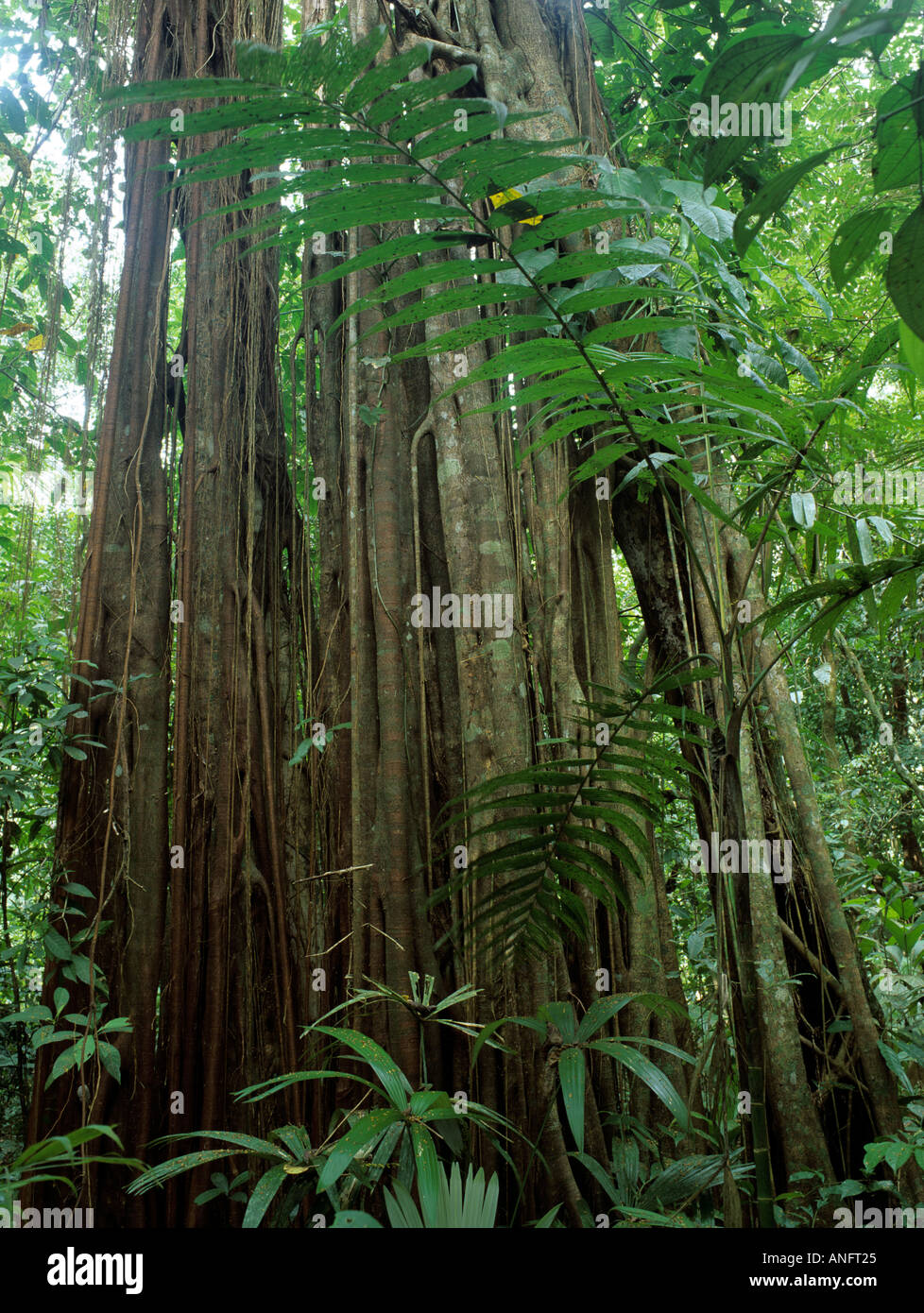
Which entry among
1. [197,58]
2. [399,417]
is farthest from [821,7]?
[399,417]

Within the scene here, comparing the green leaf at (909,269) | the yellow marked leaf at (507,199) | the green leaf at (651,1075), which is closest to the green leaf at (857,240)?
the green leaf at (909,269)

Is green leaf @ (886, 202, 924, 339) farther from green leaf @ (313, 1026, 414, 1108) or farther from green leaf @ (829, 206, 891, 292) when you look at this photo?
green leaf @ (313, 1026, 414, 1108)

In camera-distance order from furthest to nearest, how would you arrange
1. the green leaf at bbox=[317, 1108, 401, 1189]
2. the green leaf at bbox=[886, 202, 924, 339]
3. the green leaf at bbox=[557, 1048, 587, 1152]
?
the green leaf at bbox=[557, 1048, 587, 1152] < the green leaf at bbox=[317, 1108, 401, 1189] < the green leaf at bbox=[886, 202, 924, 339]

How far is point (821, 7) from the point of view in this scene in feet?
12.1

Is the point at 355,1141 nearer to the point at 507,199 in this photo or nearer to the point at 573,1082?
the point at 573,1082

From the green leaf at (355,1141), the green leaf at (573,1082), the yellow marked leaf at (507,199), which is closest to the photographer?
the yellow marked leaf at (507,199)

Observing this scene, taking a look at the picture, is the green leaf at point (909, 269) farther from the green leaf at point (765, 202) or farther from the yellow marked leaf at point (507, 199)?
the yellow marked leaf at point (507, 199)

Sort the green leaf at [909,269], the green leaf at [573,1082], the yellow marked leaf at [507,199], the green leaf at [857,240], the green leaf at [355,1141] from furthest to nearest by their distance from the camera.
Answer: the green leaf at [573,1082] < the green leaf at [355,1141] < the yellow marked leaf at [507,199] < the green leaf at [857,240] < the green leaf at [909,269]

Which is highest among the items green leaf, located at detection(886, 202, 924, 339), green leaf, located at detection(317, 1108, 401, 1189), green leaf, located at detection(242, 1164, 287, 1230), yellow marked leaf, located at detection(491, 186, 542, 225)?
yellow marked leaf, located at detection(491, 186, 542, 225)

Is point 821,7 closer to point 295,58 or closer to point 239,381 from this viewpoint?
point 239,381

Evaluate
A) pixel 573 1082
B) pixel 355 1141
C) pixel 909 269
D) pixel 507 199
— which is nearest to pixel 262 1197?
pixel 355 1141

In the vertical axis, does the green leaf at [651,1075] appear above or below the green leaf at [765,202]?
below

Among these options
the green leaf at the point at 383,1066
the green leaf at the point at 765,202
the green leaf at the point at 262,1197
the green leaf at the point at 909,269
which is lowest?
the green leaf at the point at 262,1197

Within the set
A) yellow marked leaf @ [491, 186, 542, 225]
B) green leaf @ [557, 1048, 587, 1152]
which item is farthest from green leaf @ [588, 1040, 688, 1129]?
yellow marked leaf @ [491, 186, 542, 225]
